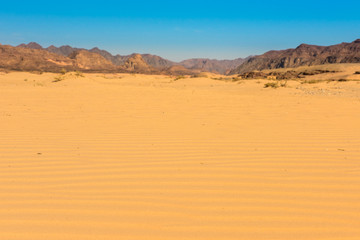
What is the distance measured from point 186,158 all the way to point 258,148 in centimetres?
119

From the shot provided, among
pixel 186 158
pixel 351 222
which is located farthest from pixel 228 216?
pixel 186 158

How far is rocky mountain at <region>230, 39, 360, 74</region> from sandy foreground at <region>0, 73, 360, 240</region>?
9695 centimetres

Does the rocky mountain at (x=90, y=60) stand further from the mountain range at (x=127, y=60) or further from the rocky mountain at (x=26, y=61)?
the rocky mountain at (x=26, y=61)

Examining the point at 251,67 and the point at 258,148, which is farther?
the point at 251,67

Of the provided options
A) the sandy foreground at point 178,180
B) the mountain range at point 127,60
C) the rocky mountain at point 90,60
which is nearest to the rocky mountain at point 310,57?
the mountain range at point 127,60

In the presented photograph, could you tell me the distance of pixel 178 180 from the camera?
3166 mm

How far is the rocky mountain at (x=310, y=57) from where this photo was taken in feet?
314

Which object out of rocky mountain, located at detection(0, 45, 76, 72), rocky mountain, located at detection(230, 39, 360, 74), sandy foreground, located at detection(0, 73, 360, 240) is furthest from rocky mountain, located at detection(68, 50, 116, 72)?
sandy foreground, located at detection(0, 73, 360, 240)

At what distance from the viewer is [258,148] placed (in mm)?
4418

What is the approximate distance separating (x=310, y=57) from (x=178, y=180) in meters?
120

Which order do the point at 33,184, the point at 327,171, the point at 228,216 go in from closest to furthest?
the point at 228,216
the point at 33,184
the point at 327,171

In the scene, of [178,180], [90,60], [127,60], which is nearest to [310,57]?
[127,60]

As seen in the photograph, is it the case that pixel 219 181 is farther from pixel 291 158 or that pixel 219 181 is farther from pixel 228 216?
pixel 291 158

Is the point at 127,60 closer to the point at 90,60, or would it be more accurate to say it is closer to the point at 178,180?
the point at 90,60
